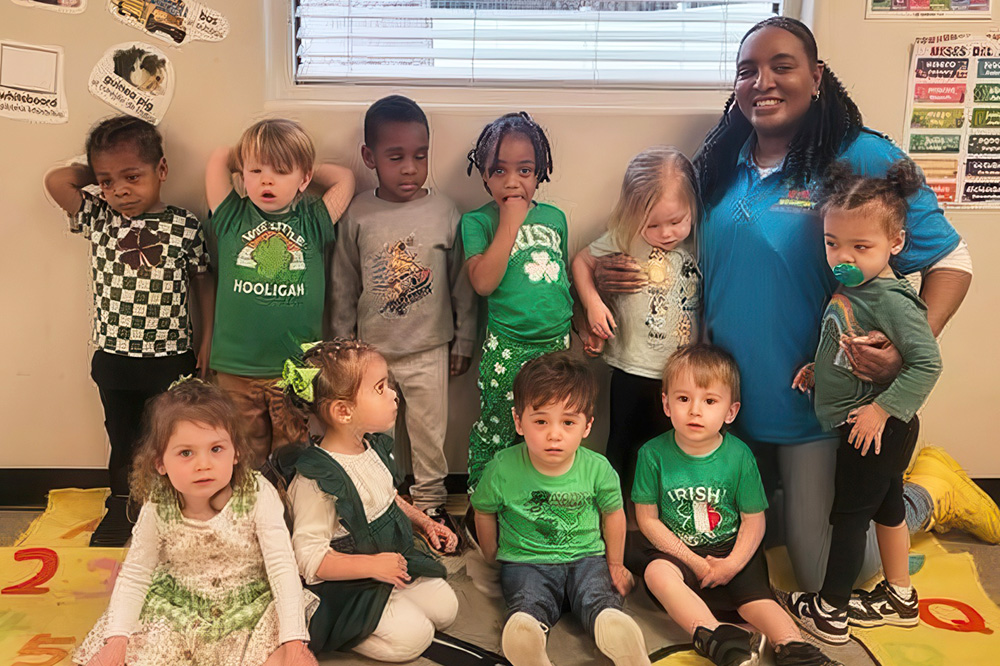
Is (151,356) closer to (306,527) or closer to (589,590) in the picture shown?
(306,527)

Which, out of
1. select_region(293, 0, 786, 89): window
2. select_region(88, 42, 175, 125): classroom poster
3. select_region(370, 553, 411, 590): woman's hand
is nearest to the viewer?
select_region(370, 553, 411, 590): woman's hand

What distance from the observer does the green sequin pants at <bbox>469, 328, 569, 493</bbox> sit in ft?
7.54

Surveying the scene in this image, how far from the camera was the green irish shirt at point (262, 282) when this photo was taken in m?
2.26

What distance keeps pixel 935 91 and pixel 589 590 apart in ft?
5.82

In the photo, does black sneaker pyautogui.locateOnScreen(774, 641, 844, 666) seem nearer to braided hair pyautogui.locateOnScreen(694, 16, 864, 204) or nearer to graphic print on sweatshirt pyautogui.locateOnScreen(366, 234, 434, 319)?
braided hair pyautogui.locateOnScreen(694, 16, 864, 204)

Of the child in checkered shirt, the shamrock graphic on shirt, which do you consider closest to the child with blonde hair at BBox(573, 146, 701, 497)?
the shamrock graphic on shirt

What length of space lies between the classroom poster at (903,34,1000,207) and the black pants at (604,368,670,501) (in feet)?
3.59

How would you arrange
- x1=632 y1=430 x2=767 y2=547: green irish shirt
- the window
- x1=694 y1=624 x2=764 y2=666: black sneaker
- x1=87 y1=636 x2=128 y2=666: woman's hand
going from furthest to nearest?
1. the window
2. x1=632 y1=430 x2=767 y2=547: green irish shirt
3. x1=694 y1=624 x2=764 y2=666: black sneaker
4. x1=87 y1=636 x2=128 y2=666: woman's hand

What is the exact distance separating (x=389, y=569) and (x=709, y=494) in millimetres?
Answer: 824

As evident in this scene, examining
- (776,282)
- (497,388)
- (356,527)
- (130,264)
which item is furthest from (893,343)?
(130,264)

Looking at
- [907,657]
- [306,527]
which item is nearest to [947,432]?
[907,657]

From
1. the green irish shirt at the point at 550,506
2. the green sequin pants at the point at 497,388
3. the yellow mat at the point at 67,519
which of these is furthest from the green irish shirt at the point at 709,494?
the yellow mat at the point at 67,519

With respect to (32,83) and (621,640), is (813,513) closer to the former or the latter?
(621,640)

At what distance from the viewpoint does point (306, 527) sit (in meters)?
1.87
